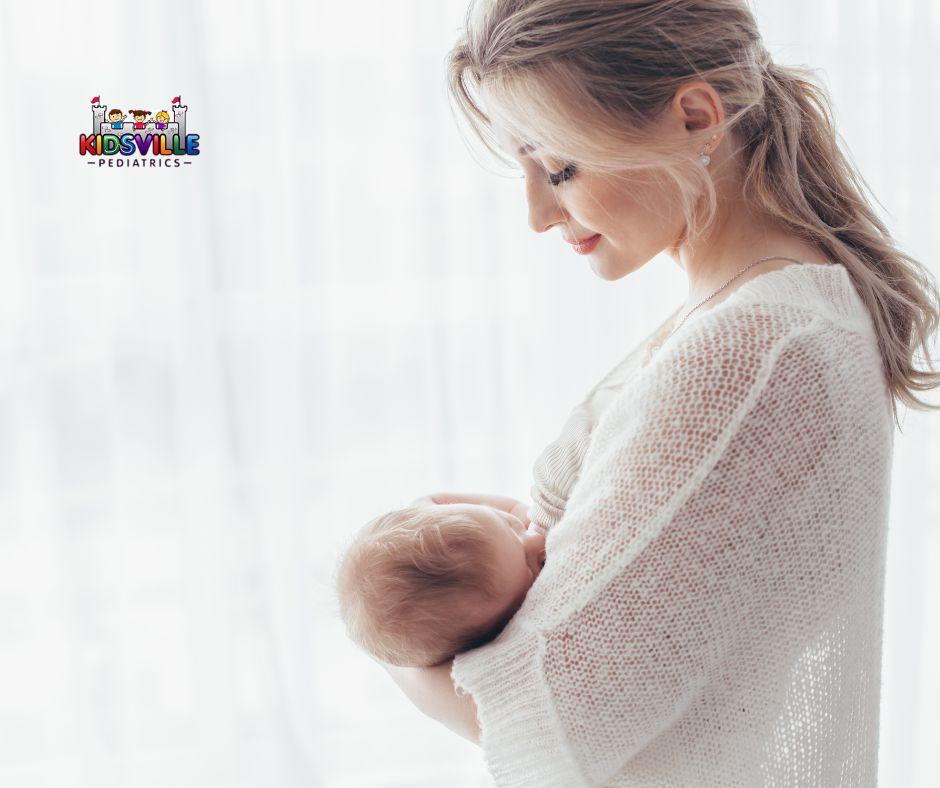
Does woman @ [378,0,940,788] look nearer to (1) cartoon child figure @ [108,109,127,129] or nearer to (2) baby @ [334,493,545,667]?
(2) baby @ [334,493,545,667]

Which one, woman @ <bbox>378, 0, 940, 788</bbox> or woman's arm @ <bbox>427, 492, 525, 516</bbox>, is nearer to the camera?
woman @ <bbox>378, 0, 940, 788</bbox>

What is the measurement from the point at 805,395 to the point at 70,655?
1.92 m

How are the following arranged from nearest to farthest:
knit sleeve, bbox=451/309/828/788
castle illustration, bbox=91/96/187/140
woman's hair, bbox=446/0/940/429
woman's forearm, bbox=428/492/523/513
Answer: knit sleeve, bbox=451/309/828/788 → woman's hair, bbox=446/0/940/429 → woman's forearm, bbox=428/492/523/513 → castle illustration, bbox=91/96/187/140

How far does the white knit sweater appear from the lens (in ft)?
2.58

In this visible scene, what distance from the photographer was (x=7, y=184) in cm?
195

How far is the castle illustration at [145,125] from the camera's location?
194 centimetres

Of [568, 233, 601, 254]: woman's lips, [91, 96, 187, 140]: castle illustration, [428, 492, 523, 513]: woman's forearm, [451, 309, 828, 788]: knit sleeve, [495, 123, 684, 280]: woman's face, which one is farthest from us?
[91, 96, 187, 140]: castle illustration

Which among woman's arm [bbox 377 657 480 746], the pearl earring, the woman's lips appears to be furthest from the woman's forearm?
the pearl earring

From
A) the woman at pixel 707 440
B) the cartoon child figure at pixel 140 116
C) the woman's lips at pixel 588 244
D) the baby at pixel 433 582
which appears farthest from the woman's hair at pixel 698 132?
the cartoon child figure at pixel 140 116

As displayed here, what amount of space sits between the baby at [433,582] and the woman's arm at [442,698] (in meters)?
0.02

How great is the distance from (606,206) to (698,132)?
0.45 ft

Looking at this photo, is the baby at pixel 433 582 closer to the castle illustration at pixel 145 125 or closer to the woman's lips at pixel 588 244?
the woman's lips at pixel 588 244

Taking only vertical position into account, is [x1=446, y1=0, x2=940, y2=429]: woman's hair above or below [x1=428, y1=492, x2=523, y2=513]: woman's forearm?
above

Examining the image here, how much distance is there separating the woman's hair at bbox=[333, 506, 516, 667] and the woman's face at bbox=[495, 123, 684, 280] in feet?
1.27
